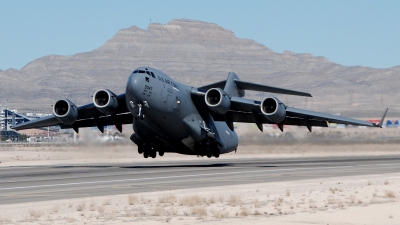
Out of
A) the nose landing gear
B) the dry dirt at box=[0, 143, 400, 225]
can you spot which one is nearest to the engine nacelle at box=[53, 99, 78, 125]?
the nose landing gear

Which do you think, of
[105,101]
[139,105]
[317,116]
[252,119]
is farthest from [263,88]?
[139,105]

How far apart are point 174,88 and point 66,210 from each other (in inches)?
621

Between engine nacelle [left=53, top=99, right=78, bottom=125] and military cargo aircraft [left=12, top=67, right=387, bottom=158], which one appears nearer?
military cargo aircraft [left=12, top=67, right=387, bottom=158]

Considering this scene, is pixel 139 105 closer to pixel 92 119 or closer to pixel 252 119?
pixel 92 119

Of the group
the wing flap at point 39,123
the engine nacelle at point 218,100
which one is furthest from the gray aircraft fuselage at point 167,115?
the wing flap at point 39,123

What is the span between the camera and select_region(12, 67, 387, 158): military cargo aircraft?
28016 mm

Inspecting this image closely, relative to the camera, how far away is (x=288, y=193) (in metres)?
17.5

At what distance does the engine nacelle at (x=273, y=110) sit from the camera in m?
29.4

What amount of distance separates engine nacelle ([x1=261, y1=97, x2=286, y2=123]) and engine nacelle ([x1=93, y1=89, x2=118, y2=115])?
6.35 m

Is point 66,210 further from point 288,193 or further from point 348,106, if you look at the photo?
point 348,106

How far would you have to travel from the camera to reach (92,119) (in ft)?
115

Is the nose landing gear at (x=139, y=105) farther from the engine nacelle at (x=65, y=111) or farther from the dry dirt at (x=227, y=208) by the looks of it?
the dry dirt at (x=227, y=208)

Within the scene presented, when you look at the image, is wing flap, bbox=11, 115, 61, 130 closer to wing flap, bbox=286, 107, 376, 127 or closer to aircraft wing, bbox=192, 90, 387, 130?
aircraft wing, bbox=192, 90, 387, 130

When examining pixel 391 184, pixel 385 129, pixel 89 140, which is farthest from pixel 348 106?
pixel 391 184
